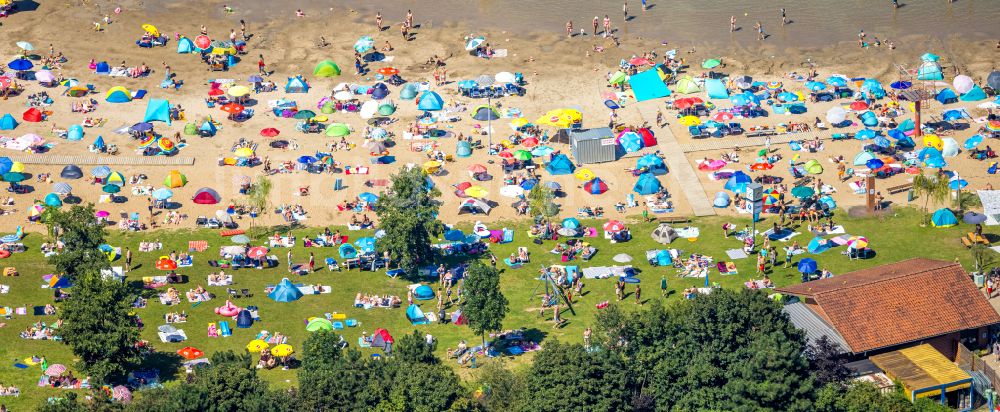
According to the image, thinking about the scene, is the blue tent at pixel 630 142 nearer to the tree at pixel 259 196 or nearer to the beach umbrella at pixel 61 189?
the tree at pixel 259 196

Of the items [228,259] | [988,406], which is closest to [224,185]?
[228,259]

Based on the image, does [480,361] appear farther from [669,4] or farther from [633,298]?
[669,4]

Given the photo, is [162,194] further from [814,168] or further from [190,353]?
[814,168]

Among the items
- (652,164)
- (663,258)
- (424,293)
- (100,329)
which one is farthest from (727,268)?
(100,329)

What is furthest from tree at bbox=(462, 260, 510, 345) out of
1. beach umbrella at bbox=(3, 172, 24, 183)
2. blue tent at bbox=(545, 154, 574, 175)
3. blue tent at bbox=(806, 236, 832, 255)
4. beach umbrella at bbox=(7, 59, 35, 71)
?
beach umbrella at bbox=(7, 59, 35, 71)

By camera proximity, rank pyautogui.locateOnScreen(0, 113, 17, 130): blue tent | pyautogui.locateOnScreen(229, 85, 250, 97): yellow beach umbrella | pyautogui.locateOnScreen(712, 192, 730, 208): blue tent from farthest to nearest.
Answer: pyautogui.locateOnScreen(229, 85, 250, 97): yellow beach umbrella
pyautogui.locateOnScreen(0, 113, 17, 130): blue tent
pyautogui.locateOnScreen(712, 192, 730, 208): blue tent

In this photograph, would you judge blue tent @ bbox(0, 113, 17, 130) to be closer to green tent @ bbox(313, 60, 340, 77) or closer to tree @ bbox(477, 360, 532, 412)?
green tent @ bbox(313, 60, 340, 77)

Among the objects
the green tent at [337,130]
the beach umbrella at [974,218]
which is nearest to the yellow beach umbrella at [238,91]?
the green tent at [337,130]

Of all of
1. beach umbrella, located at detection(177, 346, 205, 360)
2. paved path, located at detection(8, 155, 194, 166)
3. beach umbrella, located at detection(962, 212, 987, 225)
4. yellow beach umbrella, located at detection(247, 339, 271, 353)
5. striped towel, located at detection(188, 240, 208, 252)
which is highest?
beach umbrella, located at detection(962, 212, 987, 225)
